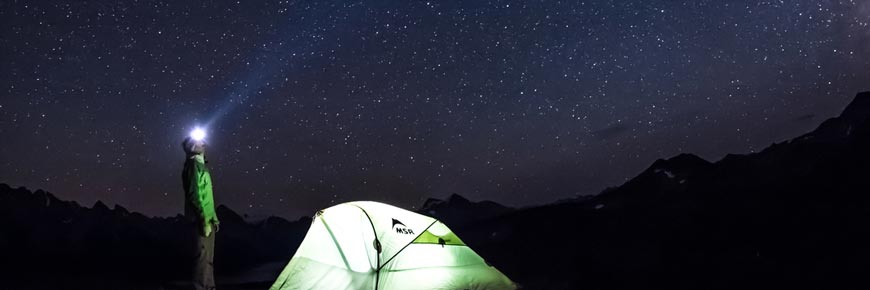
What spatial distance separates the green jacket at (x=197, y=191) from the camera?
8.12m

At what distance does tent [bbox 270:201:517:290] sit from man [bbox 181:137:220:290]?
4.10 feet

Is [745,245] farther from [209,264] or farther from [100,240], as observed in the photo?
[100,240]

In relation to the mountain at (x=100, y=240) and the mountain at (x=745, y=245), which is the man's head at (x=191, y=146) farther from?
the mountain at (x=100, y=240)

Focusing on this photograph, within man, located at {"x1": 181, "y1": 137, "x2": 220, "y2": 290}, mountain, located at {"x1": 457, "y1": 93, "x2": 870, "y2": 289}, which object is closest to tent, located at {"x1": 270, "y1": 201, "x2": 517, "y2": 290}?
man, located at {"x1": 181, "y1": 137, "x2": 220, "y2": 290}

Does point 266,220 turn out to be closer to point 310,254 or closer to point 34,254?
point 34,254

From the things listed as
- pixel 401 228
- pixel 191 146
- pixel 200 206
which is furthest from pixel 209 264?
pixel 401 228

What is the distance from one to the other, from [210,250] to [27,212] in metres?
106

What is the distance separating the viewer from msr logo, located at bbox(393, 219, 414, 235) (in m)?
9.26

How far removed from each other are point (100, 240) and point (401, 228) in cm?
9566

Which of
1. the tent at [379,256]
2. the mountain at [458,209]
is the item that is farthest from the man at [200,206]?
the mountain at [458,209]

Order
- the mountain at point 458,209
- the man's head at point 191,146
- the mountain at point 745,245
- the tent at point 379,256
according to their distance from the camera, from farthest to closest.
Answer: the mountain at point 458,209, the mountain at point 745,245, the tent at point 379,256, the man's head at point 191,146

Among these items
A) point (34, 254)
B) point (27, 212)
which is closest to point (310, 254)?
point (34, 254)

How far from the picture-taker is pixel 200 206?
8.12 metres

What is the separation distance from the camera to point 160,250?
304 ft
